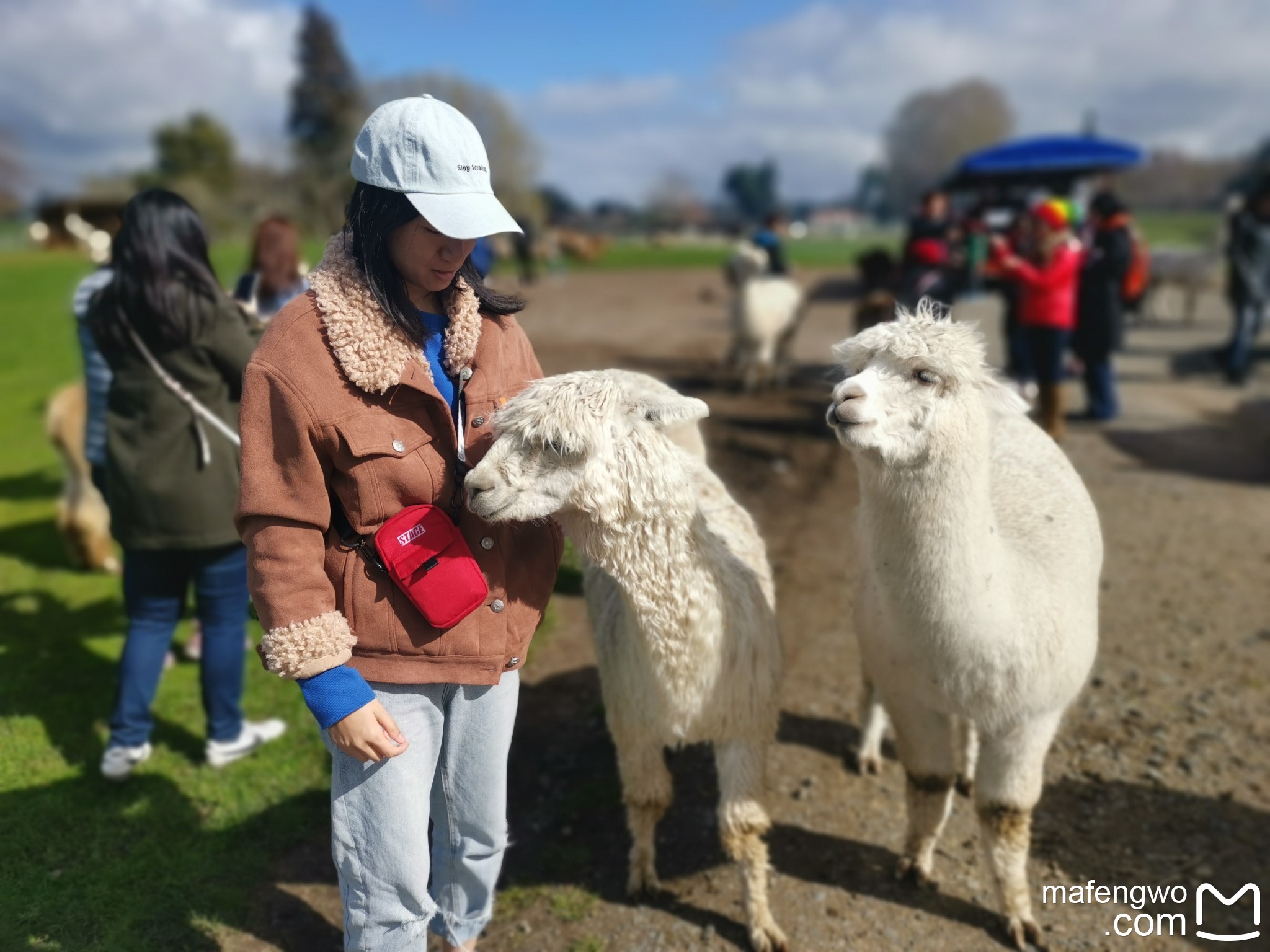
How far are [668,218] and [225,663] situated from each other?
9148 cm

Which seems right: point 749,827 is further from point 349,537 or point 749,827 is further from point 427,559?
point 349,537

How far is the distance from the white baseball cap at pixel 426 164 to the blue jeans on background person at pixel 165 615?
6.64ft

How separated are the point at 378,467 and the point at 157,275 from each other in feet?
5.39

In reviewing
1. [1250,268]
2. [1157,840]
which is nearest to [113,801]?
[1157,840]

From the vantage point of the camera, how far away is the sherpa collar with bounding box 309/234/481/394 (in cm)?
172

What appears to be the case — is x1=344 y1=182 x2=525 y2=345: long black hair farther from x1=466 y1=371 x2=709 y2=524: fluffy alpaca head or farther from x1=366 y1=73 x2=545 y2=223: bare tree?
x1=366 y1=73 x2=545 y2=223: bare tree

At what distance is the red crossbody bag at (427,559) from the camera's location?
5.87 feet

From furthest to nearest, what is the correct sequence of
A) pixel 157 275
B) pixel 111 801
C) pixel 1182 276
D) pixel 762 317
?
1. pixel 1182 276
2. pixel 762 317
3. pixel 111 801
4. pixel 157 275

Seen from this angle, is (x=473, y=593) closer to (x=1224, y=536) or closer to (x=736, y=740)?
(x=736, y=740)

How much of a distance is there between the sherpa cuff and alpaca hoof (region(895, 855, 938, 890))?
220 centimetres

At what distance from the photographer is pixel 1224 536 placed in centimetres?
594

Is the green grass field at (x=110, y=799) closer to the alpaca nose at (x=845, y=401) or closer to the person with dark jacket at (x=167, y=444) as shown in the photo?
the person with dark jacket at (x=167, y=444)

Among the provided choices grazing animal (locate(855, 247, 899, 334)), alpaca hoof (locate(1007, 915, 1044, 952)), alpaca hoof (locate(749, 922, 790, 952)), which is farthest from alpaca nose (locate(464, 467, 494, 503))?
grazing animal (locate(855, 247, 899, 334))

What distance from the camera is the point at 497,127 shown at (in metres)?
51.9
